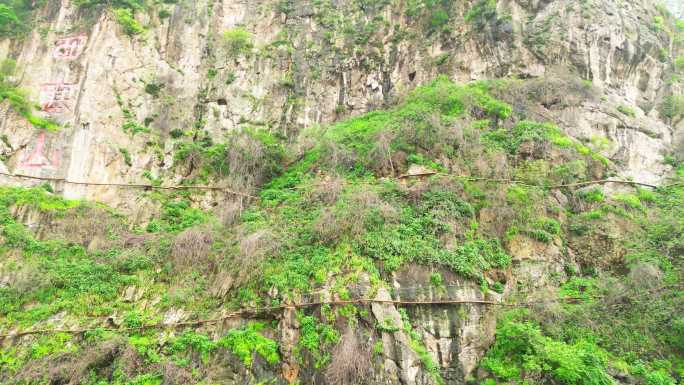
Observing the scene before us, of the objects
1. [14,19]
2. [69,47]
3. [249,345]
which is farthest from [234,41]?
[249,345]

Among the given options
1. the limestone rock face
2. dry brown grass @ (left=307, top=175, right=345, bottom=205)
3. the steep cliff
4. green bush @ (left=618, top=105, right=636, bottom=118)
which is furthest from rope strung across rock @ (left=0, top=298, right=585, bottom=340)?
green bush @ (left=618, top=105, right=636, bottom=118)

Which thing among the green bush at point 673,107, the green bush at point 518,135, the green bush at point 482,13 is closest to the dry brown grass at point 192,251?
the green bush at point 518,135

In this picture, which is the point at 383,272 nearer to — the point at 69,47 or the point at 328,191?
the point at 328,191

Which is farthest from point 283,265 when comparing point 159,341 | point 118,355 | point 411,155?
point 411,155

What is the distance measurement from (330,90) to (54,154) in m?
11.7

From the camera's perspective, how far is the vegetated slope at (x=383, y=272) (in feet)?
28.7

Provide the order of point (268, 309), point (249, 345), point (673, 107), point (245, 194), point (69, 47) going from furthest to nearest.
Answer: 1. point (69, 47)
2. point (673, 107)
3. point (245, 194)
4. point (268, 309)
5. point (249, 345)

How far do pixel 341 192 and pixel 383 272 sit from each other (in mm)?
3409

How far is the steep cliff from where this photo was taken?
355 inches

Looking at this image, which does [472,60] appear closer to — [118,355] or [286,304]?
[286,304]

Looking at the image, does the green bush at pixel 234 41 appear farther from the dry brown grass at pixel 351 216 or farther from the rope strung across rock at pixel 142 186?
the dry brown grass at pixel 351 216

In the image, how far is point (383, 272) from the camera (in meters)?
10.0

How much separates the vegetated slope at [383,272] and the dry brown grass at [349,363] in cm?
4

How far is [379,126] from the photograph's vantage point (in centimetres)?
1503
